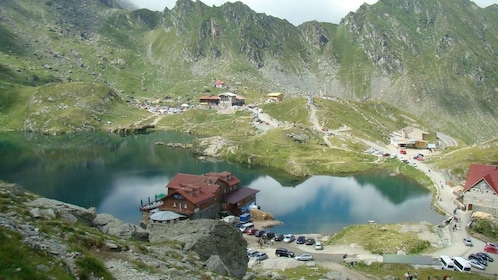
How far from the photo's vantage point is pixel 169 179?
404 ft

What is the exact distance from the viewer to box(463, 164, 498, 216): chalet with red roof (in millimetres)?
83938

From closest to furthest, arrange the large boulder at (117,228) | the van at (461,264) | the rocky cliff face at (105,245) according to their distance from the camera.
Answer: the rocky cliff face at (105,245) → the large boulder at (117,228) → the van at (461,264)

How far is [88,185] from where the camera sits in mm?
114500

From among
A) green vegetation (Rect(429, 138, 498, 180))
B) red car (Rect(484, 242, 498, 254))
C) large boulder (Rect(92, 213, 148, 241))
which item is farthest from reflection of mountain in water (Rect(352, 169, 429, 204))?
large boulder (Rect(92, 213, 148, 241))

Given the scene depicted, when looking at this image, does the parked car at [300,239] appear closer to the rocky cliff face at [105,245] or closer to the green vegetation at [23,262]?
the rocky cliff face at [105,245]

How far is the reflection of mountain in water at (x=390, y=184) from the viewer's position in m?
109

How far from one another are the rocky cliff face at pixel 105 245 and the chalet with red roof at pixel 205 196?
42.4 m

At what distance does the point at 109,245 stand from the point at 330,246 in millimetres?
49531

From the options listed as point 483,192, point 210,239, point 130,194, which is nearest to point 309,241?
point 483,192

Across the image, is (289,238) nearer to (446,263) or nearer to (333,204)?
(446,263)

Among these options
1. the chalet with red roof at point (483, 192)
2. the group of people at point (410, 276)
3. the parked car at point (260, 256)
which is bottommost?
the parked car at point (260, 256)

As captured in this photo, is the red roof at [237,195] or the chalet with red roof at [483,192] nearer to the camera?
the chalet with red roof at [483,192]

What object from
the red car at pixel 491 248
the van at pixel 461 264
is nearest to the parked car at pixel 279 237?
the van at pixel 461 264

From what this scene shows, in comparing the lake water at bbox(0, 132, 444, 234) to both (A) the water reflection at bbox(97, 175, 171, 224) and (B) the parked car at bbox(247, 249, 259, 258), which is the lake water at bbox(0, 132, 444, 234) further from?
(B) the parked car at bbox(247, 249, 259, 258)
